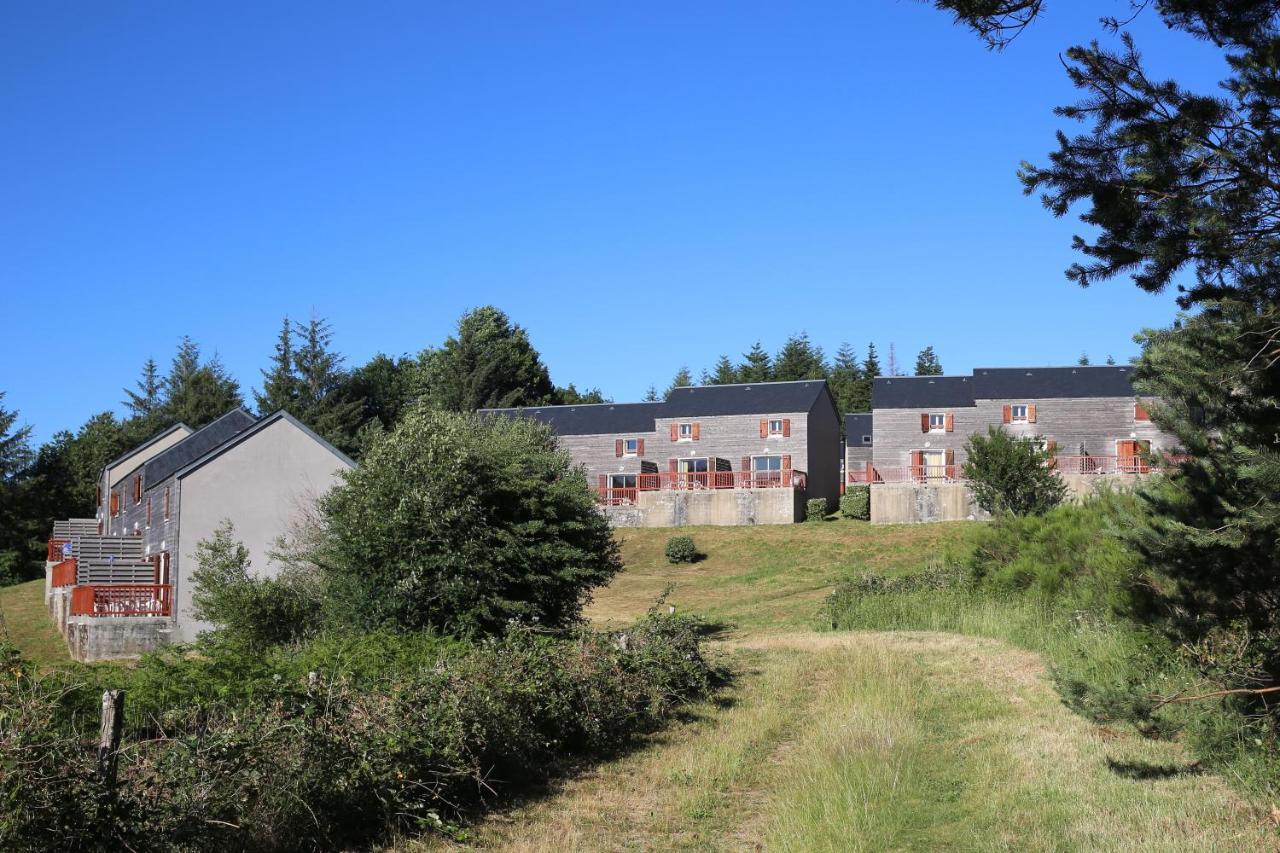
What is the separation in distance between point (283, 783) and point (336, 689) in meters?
1.15

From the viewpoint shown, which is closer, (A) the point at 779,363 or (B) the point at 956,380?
(B) the point at 956,380

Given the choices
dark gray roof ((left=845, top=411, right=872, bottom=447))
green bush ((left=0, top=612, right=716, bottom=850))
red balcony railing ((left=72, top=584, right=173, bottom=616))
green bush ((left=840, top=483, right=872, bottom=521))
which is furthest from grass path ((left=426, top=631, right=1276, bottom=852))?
dark gray roof ((left=845, top=411, right=872, bottom=447))

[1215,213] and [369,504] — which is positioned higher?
[1215,213]

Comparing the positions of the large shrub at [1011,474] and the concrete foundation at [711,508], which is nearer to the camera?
the large shrub at [1011,474]

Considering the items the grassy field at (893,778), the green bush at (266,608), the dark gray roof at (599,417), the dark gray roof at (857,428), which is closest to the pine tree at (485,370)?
the dark gray roof at (599,417)

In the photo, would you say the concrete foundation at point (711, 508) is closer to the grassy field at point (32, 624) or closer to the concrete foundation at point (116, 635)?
the concrete foundation at point (116, 635)

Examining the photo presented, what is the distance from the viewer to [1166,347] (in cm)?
872

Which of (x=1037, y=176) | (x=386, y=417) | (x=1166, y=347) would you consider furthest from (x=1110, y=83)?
(x=386, y=417)

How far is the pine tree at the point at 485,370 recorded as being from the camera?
74.2 m

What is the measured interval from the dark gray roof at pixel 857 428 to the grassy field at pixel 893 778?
159ft

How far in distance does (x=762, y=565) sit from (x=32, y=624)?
1122 inches

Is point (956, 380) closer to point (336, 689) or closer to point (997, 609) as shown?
point (997, 609)

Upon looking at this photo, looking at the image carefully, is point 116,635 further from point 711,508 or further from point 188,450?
point 711,508

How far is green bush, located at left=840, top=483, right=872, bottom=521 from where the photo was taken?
51.9m
